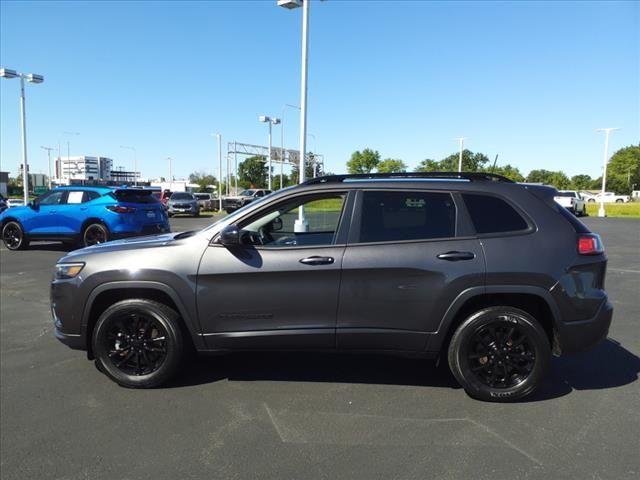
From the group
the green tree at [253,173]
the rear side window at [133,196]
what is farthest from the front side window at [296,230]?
the green tree at [253,173]

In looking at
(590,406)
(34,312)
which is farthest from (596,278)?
(34,312)

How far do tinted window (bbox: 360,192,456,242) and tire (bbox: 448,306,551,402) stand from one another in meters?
0.75

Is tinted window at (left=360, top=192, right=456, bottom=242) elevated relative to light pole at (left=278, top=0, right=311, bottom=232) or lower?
lower

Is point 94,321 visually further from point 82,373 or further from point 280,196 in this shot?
point 280,196

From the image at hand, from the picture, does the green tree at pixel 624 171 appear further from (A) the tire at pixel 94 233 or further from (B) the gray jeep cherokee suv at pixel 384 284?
(B) the gray jeep cherokee suv at pixel 384 284

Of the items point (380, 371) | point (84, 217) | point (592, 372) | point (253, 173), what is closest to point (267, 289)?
point (380, 371)

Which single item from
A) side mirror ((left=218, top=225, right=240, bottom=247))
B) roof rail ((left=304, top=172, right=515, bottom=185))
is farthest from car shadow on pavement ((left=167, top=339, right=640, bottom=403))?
roof rail ((left=304, top=172, right=515, bottom=185))

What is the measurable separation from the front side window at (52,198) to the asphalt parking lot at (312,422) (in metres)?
8.92

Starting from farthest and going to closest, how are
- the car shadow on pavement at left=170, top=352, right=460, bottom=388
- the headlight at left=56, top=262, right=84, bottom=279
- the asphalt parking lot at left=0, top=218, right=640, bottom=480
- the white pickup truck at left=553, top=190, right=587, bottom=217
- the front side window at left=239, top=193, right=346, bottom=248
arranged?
the white pickup truck at left=553, top=190, right=587, bottom=217 < the car shadow on pavement at left=170, top=352, right=460, bottom=388 < the headlight at left=56, top=262, right=84, bottom=279 < the front side window at left=239, top=193, right=346, bottom=248 < the asphalt parking lot at left=0, top=218, right=640, bottom=480

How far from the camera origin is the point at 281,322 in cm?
381

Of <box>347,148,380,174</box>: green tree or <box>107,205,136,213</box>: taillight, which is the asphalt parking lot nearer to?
<box>107,205,136,213</box>: taillight

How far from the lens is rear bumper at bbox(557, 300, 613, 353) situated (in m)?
3.68

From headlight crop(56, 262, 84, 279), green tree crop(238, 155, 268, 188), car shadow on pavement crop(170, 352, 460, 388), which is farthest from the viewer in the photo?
green tree crop(238, 155, 268, 188)

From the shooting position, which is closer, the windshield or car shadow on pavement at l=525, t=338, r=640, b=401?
car shadow on pavement at l=525, t=338, r=640, b=401
